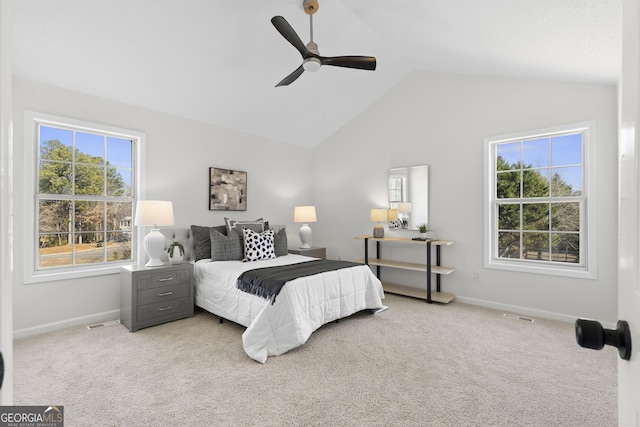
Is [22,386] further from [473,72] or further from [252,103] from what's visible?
[473,72]

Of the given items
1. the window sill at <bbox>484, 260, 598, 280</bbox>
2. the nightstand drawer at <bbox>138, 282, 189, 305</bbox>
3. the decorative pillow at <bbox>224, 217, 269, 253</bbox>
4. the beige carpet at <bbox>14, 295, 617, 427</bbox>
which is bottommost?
the beige carpet at <bbox>14, 295, 617, 427</bbox>

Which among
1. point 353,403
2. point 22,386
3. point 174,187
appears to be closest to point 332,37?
point 174,187

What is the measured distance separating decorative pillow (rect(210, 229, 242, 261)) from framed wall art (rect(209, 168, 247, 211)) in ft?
2.39

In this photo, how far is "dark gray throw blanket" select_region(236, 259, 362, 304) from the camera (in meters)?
2.81

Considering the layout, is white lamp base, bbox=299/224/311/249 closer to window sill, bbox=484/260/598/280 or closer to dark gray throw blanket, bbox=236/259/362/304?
dark gray throw blanket, bbox=236/259/362/304

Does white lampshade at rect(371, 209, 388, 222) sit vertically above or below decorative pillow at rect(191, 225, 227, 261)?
above

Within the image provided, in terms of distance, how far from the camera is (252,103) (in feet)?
14.1

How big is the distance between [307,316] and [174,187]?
8.26 ft

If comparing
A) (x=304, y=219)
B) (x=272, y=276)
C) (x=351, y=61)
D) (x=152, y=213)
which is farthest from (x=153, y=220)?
(x=351, y=61)

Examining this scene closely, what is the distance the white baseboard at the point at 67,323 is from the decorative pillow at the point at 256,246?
1618 millimetres

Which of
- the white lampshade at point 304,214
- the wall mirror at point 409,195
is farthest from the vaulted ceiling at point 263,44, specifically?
the white lampshade at point 304,214

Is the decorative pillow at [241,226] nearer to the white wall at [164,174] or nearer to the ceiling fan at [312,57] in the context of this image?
the white wall at [164,174]

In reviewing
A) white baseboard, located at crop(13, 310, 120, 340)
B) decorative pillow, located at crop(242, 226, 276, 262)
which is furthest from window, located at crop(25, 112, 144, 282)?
decorative pillow, located at crop(242, 226, 276, 262)

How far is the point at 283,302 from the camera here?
9.04 ft
